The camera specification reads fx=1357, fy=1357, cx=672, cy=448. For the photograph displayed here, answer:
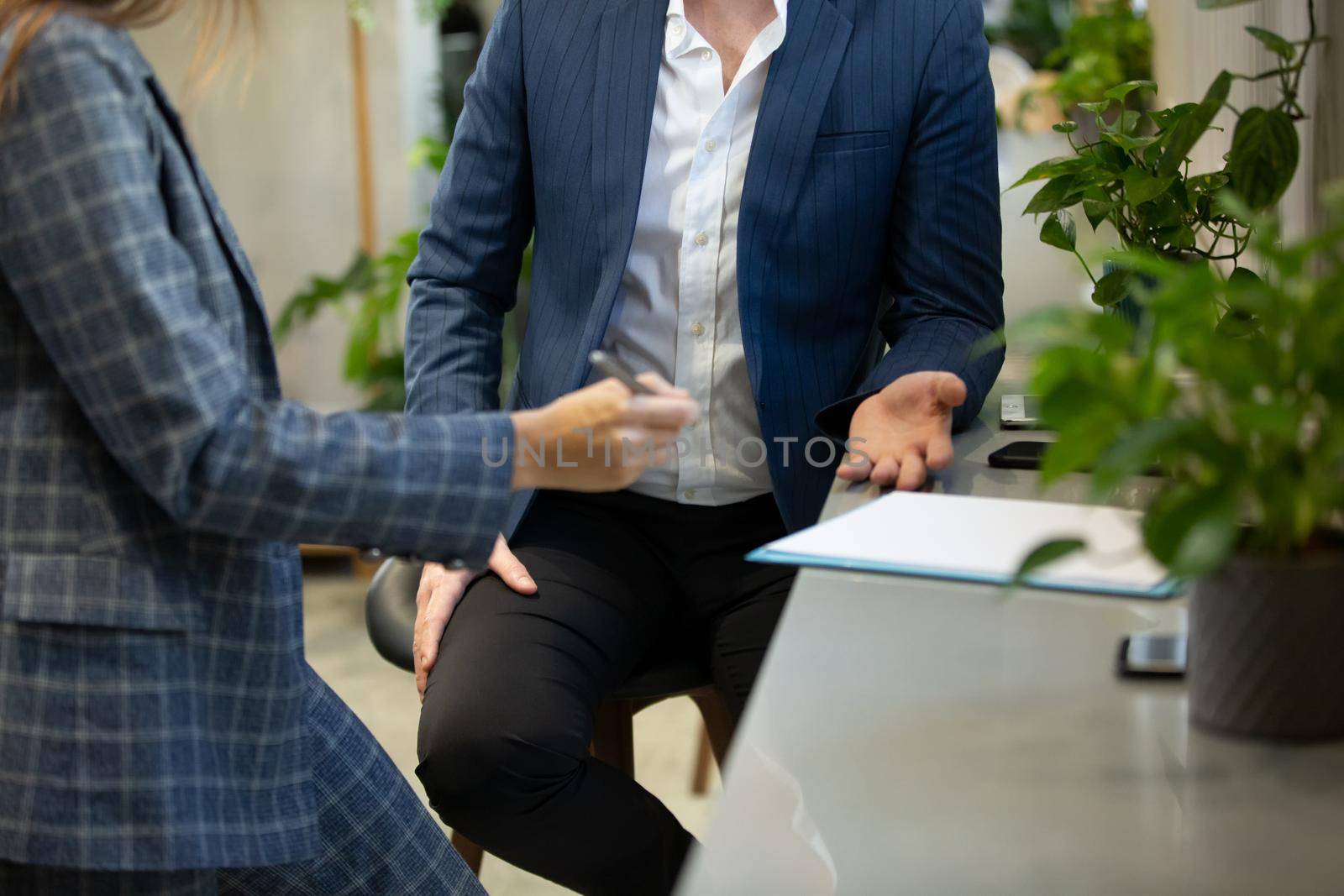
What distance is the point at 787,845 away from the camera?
1.86ft

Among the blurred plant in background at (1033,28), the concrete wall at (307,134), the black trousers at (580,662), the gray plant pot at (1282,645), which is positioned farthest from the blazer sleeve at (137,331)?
the blurred plant in background at (1033,28)

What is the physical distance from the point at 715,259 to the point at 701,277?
24mm

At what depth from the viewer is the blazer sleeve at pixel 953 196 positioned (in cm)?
141

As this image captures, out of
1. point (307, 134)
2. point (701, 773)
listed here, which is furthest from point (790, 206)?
point (307, 134)

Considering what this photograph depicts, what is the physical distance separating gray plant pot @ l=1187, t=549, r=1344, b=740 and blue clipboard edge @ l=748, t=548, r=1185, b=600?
0.14 metres

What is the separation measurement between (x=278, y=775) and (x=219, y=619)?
12 centimetres

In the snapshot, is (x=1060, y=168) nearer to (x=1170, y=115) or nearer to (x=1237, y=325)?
(x=1170, y=115)

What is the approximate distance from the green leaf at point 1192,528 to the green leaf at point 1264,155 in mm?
318

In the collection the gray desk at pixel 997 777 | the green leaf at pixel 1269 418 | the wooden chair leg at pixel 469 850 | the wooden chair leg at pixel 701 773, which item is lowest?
the wooden chair leg at pixel 701 773

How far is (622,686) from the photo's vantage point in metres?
1.33

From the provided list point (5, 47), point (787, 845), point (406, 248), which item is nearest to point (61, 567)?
point (5, 47)

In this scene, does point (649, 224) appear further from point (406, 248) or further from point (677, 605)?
point (406, 248)

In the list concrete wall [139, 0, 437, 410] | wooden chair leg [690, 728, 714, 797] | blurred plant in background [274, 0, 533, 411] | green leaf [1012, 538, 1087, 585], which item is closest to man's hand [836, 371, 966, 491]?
green leaf [1012, 538, 1087, 585]

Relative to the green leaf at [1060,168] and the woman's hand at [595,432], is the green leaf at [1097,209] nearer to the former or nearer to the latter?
the green leaf at [1060,168]
